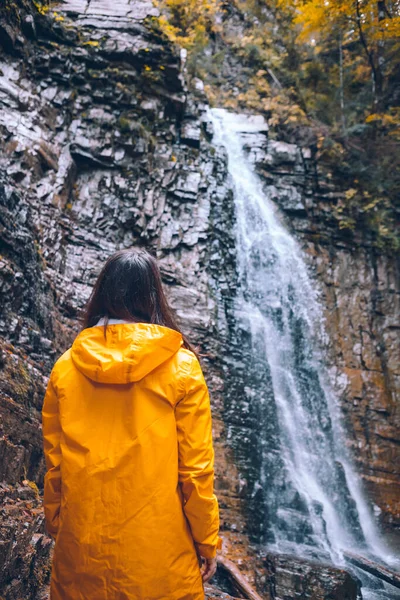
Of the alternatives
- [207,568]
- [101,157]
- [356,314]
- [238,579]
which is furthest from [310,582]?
[101,157]

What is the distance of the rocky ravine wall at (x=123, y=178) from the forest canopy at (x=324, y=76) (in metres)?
1.38

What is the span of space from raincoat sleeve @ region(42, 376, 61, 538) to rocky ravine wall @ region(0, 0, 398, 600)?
11.2ft

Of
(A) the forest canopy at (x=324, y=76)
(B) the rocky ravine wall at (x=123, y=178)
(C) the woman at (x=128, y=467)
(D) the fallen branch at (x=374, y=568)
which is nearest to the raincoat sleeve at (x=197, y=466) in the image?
(C) the woman at (x=128, y=467)

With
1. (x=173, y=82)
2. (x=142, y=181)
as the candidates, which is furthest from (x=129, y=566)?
(x=173, y=82)

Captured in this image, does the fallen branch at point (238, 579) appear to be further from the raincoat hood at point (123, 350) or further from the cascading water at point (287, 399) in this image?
the raincoat hood at point (123, 350)

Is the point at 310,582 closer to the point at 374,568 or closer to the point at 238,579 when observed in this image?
the point at 238,579

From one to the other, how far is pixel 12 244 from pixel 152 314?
3247 mm

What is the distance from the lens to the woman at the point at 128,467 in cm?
164

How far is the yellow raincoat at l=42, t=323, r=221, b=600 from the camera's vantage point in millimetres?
1644

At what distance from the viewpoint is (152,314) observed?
6.48ft

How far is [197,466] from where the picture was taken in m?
1.78

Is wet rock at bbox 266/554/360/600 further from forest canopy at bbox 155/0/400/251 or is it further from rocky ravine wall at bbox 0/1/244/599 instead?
forest canopy at bbox 155/0/400/251

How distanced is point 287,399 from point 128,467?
24.0 ft

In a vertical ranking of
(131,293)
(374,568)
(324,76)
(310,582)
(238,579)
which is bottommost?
(374,568)
